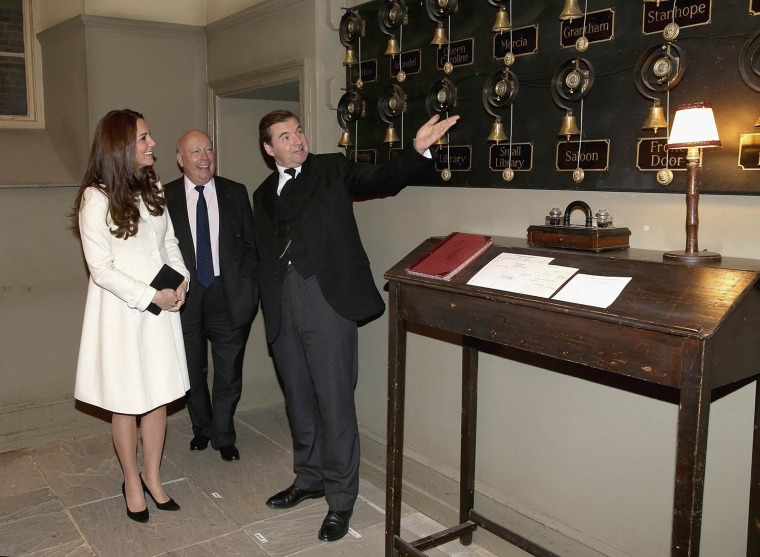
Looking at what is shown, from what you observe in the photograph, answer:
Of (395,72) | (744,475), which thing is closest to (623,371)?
(744,475)

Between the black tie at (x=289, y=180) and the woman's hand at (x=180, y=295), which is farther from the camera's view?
the black tie at (x=289, y=180)

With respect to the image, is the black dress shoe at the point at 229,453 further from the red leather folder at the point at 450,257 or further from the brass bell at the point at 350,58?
the brass bell at the point at 350,58

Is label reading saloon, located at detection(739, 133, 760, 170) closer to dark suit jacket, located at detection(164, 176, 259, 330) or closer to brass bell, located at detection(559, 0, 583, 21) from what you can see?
brass bell, located at detection(559, 0, 583, 21)

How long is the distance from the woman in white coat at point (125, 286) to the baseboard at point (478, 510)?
120 cm

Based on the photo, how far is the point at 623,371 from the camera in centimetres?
207

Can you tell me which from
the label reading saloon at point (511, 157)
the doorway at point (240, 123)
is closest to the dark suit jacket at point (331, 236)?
the label reading saloon at point (511, 157)

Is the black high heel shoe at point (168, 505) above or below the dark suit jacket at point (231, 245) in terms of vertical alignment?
below

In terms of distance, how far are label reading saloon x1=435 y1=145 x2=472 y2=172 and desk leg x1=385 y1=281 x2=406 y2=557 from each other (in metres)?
0.72

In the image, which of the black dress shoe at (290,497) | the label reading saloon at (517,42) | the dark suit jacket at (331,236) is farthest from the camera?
the black dress shoe at (290,497)

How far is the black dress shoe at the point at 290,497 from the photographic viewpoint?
3744mm

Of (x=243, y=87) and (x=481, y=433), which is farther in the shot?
(x=243, y=87)

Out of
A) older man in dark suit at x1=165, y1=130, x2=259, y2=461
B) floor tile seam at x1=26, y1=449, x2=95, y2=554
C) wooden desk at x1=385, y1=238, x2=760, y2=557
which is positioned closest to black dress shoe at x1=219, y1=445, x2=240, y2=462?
older man in dark suit at x1=165, y1=130, x2=259, y2=461

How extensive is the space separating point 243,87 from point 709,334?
355 centimetres

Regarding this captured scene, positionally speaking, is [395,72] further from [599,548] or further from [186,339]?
[599,548]
